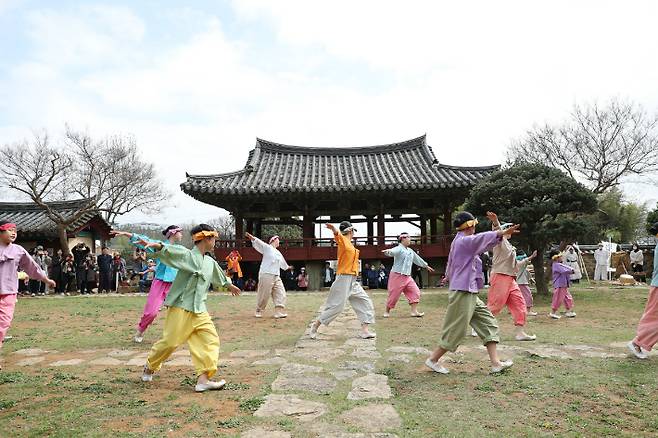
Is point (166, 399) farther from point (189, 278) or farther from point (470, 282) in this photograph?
point (470, 282)

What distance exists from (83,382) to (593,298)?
1288cm

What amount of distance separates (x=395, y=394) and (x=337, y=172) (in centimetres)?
1833

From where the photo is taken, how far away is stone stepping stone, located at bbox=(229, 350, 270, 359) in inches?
246

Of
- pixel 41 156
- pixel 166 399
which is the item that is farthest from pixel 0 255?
pixel 41 156

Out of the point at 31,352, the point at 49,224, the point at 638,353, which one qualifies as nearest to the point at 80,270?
the point at 49,224

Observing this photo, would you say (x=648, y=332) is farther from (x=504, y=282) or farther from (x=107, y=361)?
(x=107, y=361)

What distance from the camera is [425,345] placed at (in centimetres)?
678

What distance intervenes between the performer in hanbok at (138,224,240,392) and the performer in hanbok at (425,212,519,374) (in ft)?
7.74

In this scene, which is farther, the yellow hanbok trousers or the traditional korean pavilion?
the traditional korean pavilion

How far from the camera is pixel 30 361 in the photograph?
612 cm

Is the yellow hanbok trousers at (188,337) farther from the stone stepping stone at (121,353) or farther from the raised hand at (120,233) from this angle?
the stone stepping stone at (121,353)

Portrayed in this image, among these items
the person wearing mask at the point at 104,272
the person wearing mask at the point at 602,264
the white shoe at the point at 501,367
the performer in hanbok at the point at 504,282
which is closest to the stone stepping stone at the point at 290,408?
Result: the white shoe at the point at 501,367

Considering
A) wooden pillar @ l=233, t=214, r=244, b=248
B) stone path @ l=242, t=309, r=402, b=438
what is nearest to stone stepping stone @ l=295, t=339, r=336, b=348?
stone path @ l=242, t=309, r=402, b=438

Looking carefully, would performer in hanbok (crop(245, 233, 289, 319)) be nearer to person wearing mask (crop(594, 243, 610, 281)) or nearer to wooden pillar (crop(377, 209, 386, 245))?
wooden pillar (crop(377, 209, 386, 245))
